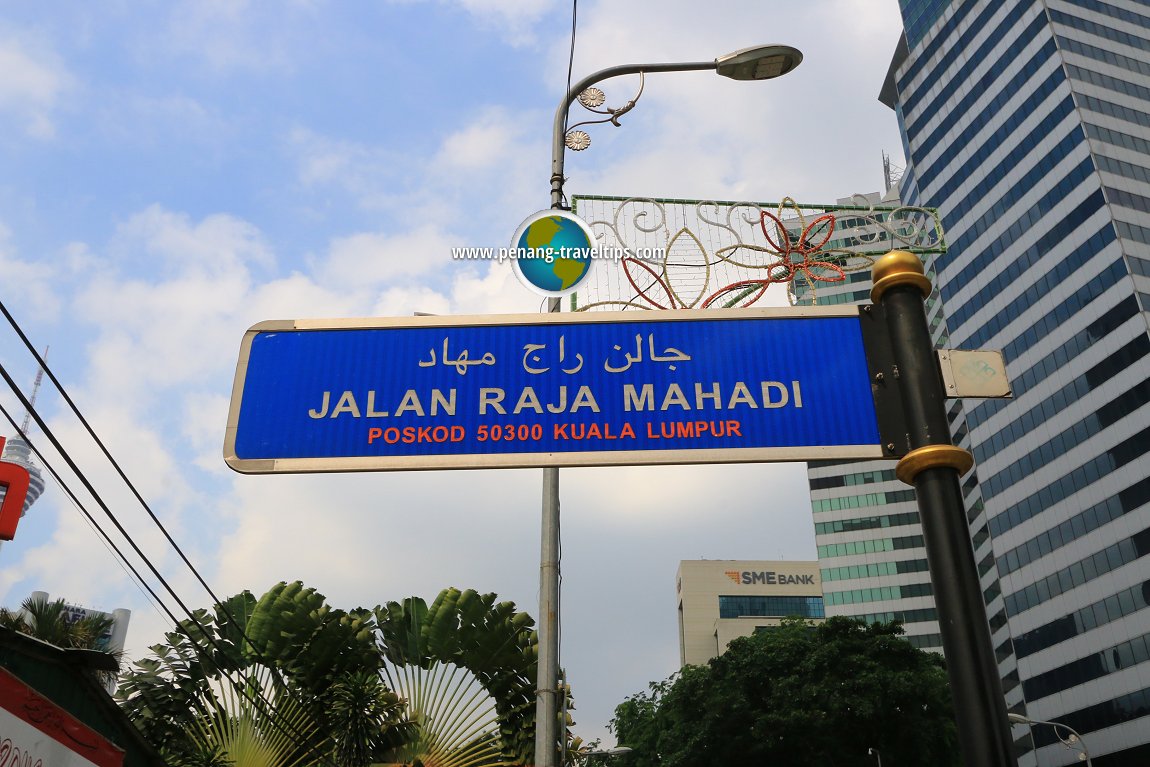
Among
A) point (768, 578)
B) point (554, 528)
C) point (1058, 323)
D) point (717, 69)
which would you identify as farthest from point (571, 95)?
point (768, 578)

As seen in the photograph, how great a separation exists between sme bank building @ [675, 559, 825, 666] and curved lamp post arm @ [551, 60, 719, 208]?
301ft

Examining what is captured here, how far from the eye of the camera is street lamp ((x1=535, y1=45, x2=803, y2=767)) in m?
5.09

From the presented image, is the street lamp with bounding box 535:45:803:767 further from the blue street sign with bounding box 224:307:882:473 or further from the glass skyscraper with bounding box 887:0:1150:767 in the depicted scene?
the glass skyscraper with bounding box 887:0:1150:767

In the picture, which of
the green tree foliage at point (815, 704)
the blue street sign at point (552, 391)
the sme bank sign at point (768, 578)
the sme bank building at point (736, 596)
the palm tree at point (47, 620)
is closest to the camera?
the blue street sign at point (552, 391)

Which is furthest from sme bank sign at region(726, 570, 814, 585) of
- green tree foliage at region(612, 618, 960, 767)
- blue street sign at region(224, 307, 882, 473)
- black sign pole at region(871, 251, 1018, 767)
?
black sign pole at region(871, 251, 1018, 767)

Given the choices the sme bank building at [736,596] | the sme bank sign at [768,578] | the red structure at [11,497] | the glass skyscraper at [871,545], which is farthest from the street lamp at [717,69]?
the sme bank sign at [768,578]

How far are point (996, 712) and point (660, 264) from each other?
226 inches

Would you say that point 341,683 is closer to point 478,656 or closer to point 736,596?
point 478,656

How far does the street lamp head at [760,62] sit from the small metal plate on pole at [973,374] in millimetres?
3268

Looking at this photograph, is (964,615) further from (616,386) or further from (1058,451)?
(1058,451)

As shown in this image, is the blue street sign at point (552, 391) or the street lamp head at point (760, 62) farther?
the street lamp head at point (760, 62)

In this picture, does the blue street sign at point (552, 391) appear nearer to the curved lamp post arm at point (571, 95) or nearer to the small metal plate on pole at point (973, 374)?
the small metal plate on pole at point (973, 374)

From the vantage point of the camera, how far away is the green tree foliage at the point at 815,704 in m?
31.4

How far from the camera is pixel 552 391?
270 cm
